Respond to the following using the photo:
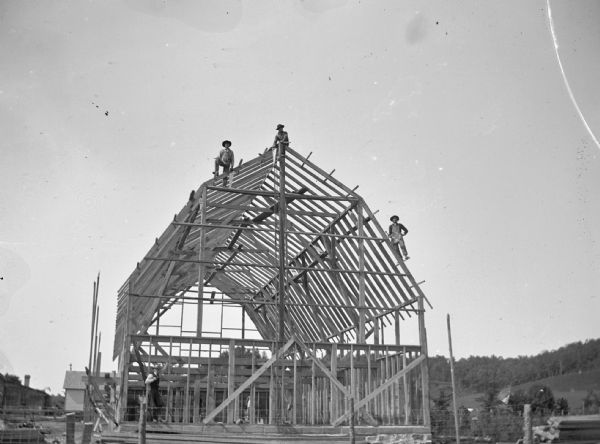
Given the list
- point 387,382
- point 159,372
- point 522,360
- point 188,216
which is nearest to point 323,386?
point 387,382

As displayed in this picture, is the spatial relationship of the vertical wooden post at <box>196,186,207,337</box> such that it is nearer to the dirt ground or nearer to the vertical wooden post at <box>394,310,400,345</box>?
the dirt ground

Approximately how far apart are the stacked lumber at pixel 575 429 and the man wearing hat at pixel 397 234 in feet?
20.8

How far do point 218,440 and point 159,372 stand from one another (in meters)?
3.82

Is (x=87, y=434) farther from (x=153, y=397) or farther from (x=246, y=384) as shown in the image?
(x=246, y=384)

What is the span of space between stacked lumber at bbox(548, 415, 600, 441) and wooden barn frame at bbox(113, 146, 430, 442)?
3.28 m

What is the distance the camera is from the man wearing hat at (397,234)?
67.2ft

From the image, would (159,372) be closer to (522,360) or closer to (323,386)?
(323,386)

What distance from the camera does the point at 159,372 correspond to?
1862 cm

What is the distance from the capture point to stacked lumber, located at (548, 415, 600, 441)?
15.8 metres

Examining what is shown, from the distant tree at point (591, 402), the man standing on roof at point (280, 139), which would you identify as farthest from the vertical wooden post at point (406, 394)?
the distant tree at point (591, 402)

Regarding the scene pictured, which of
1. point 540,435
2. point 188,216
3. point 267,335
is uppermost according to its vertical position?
point 188,216

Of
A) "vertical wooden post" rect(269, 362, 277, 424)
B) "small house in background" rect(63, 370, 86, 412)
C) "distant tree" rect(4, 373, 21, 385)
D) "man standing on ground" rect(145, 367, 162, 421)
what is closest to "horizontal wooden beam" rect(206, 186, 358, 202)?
"vertical wooden post" rect(269, 362, 277, 424)

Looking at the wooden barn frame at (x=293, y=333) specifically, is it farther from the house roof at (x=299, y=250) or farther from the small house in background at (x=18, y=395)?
the small house in background at (x=18, y=395)

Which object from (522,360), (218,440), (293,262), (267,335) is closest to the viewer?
(218,440)
